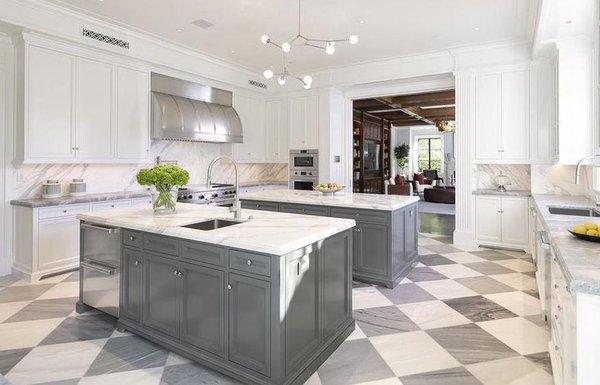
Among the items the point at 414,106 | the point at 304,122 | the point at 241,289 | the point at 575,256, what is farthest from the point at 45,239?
the point at 414,106

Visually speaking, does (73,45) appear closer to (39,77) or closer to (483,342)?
(39,77)

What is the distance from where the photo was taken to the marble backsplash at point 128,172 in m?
4.48

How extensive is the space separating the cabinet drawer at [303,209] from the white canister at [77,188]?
2643 mm

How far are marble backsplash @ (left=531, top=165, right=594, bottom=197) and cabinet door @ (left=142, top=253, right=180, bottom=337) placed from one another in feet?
16.2

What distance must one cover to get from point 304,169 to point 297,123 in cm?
94

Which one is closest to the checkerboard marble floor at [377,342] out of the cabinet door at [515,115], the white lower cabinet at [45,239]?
the white lower cabinet at [45,239]

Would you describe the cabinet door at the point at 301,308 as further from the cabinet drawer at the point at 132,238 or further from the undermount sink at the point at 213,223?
the cabinet drawer at the point at 132,238

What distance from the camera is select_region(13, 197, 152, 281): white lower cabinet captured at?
4.12m

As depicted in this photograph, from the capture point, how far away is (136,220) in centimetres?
276

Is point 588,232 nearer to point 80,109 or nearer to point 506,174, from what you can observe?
point 506,174

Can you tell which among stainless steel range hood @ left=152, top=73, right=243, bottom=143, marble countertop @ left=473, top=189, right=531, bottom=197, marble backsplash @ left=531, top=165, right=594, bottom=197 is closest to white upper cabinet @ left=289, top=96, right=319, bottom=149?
stainless steel range hood @ left=152, top=73, right=243, bottom=143

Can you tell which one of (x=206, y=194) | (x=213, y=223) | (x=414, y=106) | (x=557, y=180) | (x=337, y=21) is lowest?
(x=213, y=223)

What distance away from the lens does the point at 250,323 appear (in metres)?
2.09

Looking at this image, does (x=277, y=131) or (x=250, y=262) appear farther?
(x=277, y=131)
